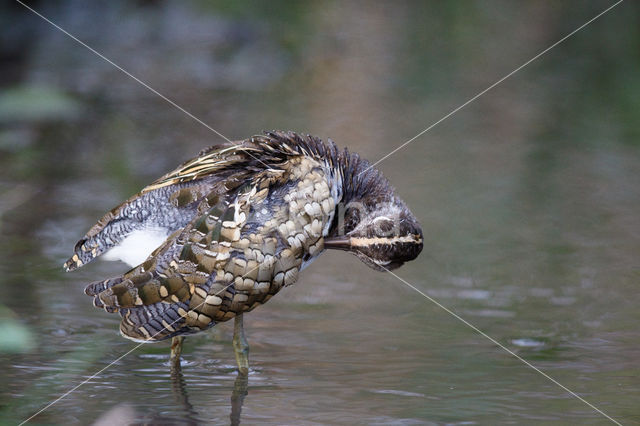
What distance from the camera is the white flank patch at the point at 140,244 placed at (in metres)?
5.73

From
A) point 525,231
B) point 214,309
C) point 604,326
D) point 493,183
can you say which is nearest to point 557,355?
point 604,326

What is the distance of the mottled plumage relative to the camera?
5391 mm

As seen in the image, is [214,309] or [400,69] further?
[400,69]

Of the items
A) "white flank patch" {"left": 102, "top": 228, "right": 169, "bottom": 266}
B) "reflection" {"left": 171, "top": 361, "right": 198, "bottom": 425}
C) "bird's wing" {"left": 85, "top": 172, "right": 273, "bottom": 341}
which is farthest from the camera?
"white flank patch" {"left": 102, "top": 228, "right": 169, "bottom": 266}

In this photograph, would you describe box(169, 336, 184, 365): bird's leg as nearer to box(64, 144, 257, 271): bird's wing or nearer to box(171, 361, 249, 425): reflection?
box(171, 361, 249, 425): reflection

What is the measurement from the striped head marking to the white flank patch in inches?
39.6

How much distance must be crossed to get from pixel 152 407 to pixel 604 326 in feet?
10.3

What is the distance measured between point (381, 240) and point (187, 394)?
1528mm

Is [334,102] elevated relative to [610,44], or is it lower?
lower

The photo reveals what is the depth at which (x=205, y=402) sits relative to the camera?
529 cm

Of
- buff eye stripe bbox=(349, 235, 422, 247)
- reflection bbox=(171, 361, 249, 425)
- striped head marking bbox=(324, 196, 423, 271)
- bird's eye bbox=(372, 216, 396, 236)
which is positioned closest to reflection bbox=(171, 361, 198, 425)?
reflection bbox=(171, 361, 249, 425)

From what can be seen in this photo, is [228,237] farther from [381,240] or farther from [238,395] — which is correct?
[381,240]

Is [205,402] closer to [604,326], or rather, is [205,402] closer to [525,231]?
[604,326]

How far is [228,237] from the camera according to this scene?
539cm
